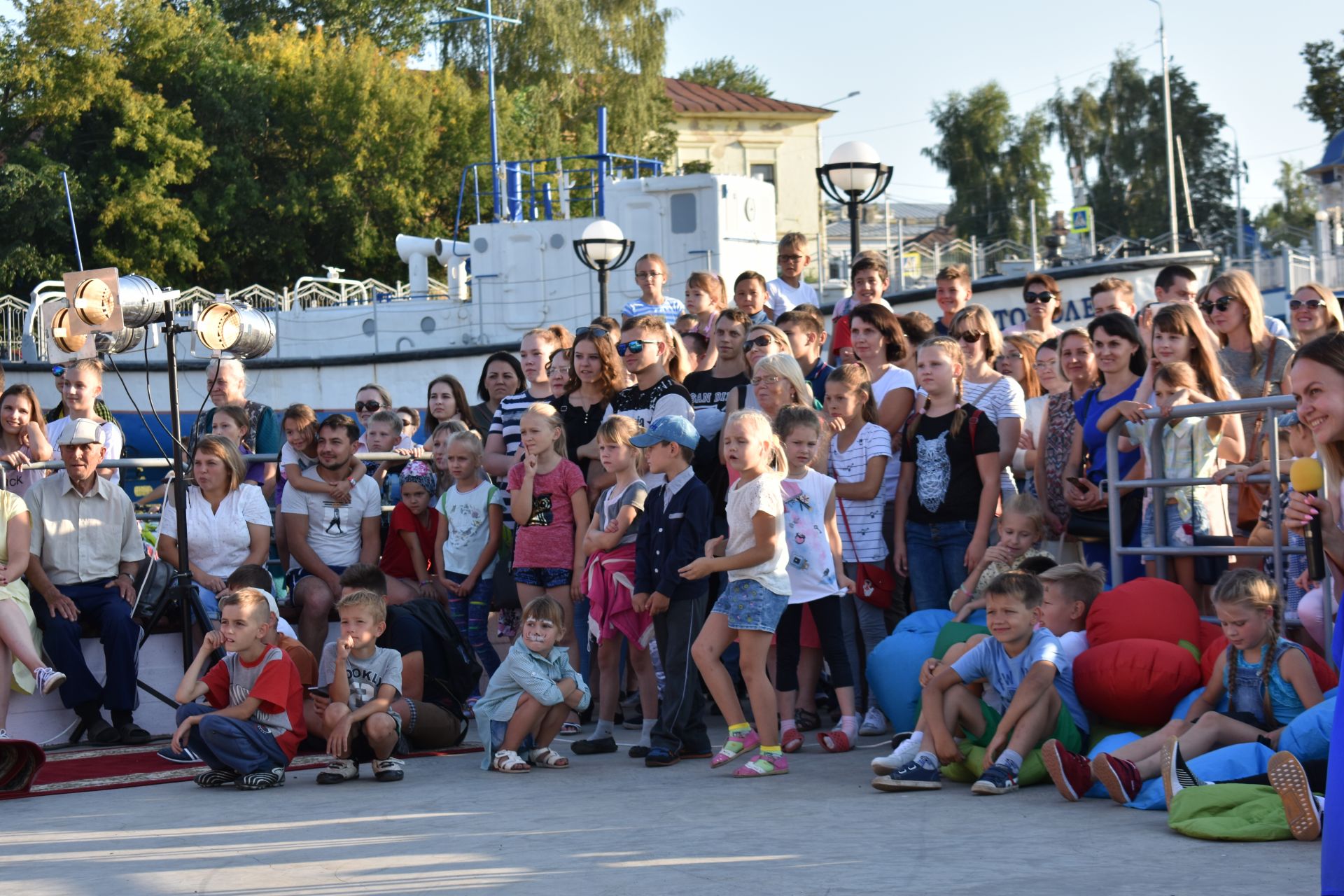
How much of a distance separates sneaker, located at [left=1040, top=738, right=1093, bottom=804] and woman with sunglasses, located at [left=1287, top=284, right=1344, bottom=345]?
3213mm

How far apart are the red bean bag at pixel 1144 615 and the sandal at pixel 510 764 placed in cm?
261

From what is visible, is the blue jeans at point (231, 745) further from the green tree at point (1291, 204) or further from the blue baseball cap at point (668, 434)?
the green tree at point (1291, 204)

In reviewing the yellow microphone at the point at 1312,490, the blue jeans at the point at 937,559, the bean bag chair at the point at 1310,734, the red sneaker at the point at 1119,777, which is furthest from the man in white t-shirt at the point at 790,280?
the yellow microphone at the point at 1312,490

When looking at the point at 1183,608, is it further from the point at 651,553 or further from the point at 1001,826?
the point at 651,553

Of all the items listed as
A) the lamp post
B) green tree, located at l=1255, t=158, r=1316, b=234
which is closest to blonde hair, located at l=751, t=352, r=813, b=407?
the lamp post

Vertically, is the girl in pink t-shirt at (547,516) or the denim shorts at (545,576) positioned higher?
the girl in pink t-shirt at (547,516)

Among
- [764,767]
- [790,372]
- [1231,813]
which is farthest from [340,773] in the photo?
[1231,813]

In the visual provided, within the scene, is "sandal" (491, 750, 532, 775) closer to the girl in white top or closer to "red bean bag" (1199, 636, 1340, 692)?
the girl in white top

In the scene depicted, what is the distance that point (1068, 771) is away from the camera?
5523 millimetres

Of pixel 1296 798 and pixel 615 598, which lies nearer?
pixel 1296 798

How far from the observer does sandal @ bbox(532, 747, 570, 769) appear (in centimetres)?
692

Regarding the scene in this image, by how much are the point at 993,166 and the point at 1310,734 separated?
5749cm

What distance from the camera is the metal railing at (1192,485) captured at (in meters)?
6.07

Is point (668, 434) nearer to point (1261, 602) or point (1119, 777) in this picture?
point (1119, 777)
